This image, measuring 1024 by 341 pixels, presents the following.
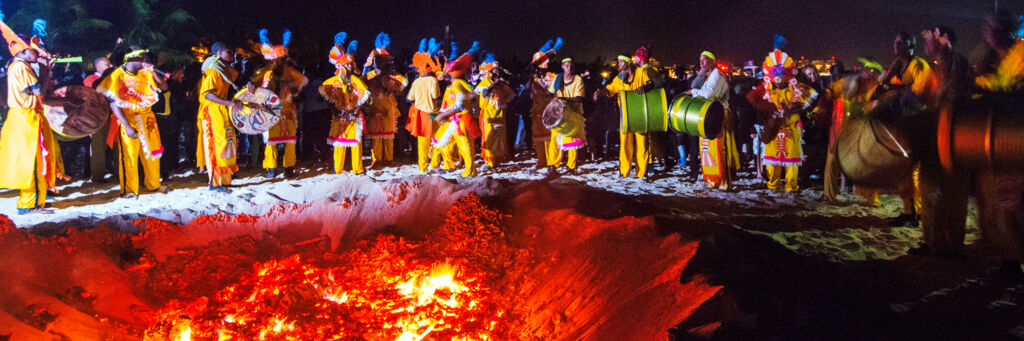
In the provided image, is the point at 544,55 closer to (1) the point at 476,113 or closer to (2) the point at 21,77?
(1) the point at 476,113

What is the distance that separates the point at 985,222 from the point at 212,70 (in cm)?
726

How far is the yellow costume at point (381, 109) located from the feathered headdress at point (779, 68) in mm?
5429

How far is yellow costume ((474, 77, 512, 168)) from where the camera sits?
835 centimetres

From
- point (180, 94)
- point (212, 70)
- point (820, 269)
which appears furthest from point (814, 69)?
point (180, 94)

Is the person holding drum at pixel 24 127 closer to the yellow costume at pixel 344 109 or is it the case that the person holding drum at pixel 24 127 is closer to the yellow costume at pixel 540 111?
the yellow costume at pixel 344 109

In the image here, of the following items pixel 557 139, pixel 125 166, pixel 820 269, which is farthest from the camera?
pixel 557 139

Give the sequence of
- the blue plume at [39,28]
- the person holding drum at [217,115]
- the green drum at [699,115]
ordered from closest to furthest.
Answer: the blue plume at [39,28] < the green drum at [699,115] < the person holding drum at [217,115]

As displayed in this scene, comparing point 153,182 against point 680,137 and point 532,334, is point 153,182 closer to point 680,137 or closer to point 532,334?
point 532,334

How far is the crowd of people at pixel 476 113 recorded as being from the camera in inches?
165

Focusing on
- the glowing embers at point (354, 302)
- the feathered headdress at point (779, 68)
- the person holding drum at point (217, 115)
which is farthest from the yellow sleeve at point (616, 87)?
the glowing embers at point (354, 302)

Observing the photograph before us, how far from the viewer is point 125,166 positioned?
22.0ft

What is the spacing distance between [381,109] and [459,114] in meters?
2.03

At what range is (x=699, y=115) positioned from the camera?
6109 millimetres

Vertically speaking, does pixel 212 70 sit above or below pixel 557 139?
above
